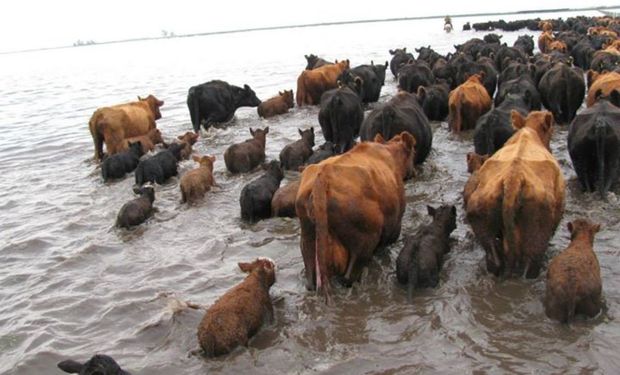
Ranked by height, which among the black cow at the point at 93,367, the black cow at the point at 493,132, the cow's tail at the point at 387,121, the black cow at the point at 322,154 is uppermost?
the cow's tail at the point at 387,121

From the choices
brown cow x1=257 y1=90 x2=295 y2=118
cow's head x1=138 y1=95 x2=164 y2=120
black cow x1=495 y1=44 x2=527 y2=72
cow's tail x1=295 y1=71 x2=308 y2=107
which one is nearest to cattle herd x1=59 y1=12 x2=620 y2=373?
cow's head x1=138 y1=95 x2=164 y2=120

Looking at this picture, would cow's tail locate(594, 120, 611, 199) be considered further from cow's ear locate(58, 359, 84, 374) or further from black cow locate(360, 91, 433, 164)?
cow's ear locate(58, 359, 84, 374)

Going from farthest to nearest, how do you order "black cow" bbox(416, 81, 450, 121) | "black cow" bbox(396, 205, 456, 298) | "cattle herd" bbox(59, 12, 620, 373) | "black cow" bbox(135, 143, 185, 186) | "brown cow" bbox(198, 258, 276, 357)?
"black cow" bbox(416, 81, 450, 121) < "black cow" bbox(135, 143, 185, 186) < "black cow" bbox(396, 205, 456, 298) < "cattle herd" bbox(59, 12, 620, 373) < "brown cow" bbox(198, 258, 276, 357)

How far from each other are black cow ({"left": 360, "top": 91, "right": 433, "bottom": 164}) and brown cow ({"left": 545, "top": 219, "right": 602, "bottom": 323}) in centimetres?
474

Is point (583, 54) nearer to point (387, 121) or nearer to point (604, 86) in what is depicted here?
point (604, 86)

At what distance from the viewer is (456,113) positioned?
12.6 meters

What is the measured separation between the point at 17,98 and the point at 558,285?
30652 mm

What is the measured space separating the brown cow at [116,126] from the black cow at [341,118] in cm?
441

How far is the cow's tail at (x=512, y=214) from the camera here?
582cm

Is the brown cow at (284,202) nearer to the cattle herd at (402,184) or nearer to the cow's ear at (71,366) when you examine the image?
the cattle herd at (402,184)

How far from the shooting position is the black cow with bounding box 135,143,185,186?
1067 cm

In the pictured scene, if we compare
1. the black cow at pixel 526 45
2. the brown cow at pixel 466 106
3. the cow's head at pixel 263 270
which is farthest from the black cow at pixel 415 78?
the cow's head at pixel 263 270

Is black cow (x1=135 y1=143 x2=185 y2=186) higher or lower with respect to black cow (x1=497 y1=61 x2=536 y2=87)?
lower

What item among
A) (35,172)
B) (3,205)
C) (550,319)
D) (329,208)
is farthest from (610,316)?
(35,172)
